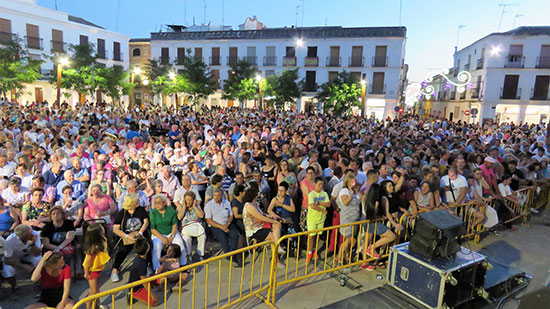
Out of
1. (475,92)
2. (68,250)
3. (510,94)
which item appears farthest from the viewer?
(475,92)

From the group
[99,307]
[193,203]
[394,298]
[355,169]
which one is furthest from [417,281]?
[99,307]

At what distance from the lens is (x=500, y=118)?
3269 cm

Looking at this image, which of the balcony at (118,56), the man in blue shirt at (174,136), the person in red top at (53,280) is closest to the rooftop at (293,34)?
the balcony at (118,56)

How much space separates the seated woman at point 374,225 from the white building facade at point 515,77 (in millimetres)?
30940

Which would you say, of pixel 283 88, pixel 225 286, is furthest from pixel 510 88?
pixel 225 286

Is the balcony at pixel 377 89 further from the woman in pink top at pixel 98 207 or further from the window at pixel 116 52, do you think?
the woman in pink top at pixel 98 207

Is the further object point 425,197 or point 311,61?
point 311,61

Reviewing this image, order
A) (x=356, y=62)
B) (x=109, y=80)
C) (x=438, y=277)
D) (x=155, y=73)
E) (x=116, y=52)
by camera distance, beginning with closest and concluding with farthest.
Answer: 1. (x=438, y=277)
2. (x=109, y=80)
3. (x=155, y=73)
4. (x=356, y=62)
5. (x=116, y=52)

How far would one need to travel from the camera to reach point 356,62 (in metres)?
35.4

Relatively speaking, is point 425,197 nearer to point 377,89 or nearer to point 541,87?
point 377,89

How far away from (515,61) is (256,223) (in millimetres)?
34937

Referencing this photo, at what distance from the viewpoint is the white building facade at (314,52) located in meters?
34.7

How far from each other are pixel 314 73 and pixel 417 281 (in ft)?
112

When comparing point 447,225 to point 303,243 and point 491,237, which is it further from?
point 491,237
